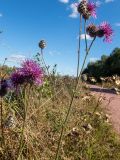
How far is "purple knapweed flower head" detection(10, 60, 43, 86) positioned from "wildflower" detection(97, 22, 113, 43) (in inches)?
44.0

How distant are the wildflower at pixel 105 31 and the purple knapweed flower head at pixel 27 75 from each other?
3.66 feet

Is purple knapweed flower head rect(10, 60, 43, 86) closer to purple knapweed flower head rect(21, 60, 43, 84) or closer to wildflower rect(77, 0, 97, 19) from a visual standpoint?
purple knapweed flower head rect(21, 60, 43, 84)

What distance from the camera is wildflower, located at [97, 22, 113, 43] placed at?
4414mm

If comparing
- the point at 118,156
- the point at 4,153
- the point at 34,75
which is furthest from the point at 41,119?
the point at 34,75

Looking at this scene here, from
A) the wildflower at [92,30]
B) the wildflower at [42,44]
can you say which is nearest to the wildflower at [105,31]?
the wildflower at [92,30]

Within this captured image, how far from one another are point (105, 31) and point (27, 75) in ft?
4.43

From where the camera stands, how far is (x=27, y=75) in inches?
134

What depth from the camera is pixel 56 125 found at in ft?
21.0

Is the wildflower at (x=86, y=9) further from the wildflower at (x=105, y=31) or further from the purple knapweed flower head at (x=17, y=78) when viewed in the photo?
the purple knapweed flower head at (x=17, y=78)

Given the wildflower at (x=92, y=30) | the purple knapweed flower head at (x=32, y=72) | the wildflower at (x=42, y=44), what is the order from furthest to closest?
the wildflower at (x=42, y=44), the wildflower at (x=92, y=30), the purple knapweed flower head at (x=32, y=72)

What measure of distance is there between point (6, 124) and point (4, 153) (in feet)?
1.31

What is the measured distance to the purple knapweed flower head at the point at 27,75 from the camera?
340cm

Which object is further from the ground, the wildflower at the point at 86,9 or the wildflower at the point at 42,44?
the wildflower at the point at 86,9

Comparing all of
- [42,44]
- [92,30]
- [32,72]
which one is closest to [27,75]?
[32,72]
